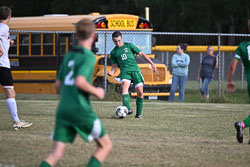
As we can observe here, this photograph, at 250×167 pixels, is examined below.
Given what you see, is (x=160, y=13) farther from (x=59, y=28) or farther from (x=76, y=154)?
(x=76, y=154)

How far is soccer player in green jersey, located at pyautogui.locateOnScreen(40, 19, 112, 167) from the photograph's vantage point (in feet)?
17.9

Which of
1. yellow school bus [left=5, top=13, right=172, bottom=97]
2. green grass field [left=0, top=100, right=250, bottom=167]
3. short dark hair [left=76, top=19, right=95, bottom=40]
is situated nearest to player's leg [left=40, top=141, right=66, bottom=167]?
short dark hair [left=76, top=19, right=95, bottom=40]

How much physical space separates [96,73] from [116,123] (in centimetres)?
807

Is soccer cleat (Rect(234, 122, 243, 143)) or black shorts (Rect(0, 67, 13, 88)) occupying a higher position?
black shorts (Rect(0, 67, 13, 88))

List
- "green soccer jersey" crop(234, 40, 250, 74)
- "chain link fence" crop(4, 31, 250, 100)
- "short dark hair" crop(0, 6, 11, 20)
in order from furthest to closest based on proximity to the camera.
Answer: "chain link fence" crop(4, 31, 250, 100)
"short dark hair" crop(0, 6, 11, 20)
"green soccer jersey" crop(234, 40, 250, 74)

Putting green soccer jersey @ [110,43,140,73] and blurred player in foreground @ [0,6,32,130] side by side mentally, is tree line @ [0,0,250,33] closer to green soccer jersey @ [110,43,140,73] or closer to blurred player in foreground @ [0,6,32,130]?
green soccer jersey @ [110,43,140,73]

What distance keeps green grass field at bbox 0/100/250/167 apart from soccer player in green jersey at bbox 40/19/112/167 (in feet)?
5.24

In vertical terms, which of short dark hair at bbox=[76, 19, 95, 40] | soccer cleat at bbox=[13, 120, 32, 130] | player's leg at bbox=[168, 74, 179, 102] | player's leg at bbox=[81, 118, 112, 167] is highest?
short dark hair at bbox=[76, 19, 95, 40]

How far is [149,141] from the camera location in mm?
9250

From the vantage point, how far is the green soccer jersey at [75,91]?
5449 mm

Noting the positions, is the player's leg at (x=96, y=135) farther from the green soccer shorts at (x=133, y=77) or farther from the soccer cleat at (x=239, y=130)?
the green soccer shorts at (x=133, y=77)

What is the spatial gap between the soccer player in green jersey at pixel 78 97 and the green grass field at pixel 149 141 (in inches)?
62.9

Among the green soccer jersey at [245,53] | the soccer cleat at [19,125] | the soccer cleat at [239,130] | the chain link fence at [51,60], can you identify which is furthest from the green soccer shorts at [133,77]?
the chain link fence at [51,60]

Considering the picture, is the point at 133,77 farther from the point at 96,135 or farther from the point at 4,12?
the point at 96,135
